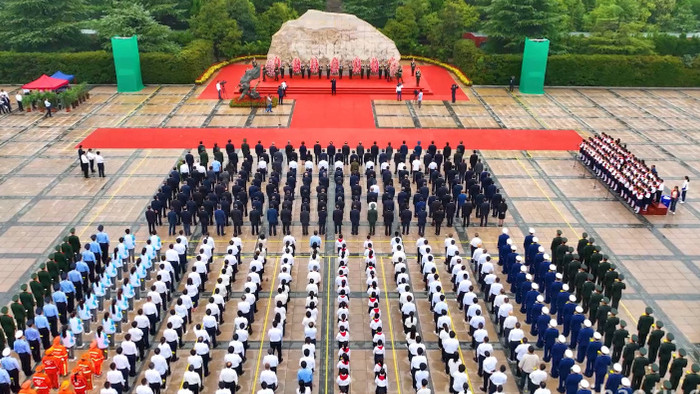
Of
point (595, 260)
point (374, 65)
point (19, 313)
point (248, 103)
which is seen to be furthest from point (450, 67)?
point (19, 313)

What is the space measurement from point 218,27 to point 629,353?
1519 inches

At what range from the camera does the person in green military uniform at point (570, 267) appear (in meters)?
18.1

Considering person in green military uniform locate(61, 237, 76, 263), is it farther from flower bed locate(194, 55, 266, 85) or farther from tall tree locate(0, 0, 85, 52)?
tall tree locate(0, 0, 85, 52)

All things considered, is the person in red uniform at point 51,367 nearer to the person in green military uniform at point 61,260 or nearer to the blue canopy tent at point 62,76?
the person in green military uniform at point 61,260

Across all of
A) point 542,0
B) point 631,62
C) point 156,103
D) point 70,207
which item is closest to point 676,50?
point 631,62

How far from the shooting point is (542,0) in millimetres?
40969

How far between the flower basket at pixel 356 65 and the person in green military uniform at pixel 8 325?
29.5 meters

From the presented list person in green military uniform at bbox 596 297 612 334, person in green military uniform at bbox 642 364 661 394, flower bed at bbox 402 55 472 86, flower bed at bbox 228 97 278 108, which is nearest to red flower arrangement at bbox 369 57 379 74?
flower bed at bbox 402 55 472 86

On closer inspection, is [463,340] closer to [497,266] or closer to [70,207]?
[497,266]

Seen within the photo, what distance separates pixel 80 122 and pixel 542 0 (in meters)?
28.9

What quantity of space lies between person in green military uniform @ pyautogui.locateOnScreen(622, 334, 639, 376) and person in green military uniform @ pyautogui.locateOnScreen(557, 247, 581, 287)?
321cm

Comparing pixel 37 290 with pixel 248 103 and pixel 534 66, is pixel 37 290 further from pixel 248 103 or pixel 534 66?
pixel 534 66

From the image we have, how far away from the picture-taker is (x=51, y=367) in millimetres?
14297

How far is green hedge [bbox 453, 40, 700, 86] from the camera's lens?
1610 inches
